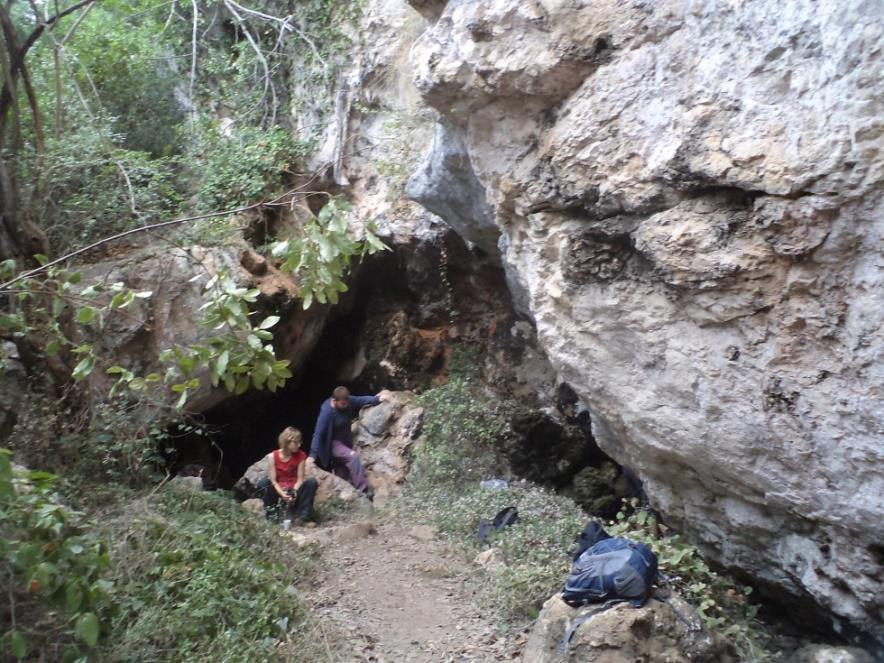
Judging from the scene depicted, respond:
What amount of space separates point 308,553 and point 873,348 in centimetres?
426

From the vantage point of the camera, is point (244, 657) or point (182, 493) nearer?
point (244, 657)

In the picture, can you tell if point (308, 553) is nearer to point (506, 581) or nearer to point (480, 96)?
point (506, 581)

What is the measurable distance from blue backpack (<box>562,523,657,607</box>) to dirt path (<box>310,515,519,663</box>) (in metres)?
0.72

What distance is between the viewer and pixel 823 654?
4.41 metres

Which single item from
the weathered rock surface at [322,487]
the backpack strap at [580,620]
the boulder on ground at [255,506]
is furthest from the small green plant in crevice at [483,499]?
the boulder on ground at [255,506]

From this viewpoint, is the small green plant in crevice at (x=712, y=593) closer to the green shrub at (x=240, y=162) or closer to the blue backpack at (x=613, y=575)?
the blue backpack at (x=613, y=575)

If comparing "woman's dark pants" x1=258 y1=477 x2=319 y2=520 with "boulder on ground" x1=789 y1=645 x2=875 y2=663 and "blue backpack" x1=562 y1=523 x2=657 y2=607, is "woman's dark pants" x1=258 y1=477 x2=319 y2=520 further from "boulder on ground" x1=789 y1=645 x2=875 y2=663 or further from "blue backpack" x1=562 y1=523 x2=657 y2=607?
"boulder on ground" x1=789 y1=645 x2=875 y2=663

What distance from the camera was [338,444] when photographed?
8.84 metres

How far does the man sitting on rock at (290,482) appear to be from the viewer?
741cm

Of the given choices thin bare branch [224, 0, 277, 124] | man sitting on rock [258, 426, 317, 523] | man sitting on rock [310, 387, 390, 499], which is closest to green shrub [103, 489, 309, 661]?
man sitting on rock [258, 426, 317, 523]

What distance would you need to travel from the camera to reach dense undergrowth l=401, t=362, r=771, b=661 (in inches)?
197

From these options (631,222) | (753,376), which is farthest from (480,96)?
(753,376)

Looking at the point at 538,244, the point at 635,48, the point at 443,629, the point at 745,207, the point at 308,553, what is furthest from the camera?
the point at 308,553

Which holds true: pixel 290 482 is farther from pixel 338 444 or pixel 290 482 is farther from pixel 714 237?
pixel 714 237
